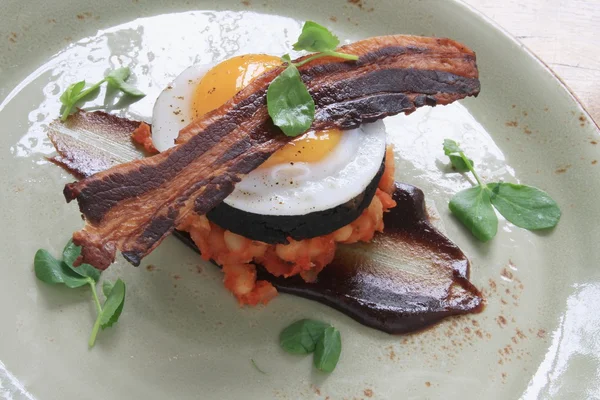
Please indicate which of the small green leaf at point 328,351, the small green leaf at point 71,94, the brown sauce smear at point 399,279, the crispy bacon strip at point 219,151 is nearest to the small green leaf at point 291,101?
the crispy bacon strip at point 219,151

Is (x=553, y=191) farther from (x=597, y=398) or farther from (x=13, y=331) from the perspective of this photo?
(x=13, y=331)

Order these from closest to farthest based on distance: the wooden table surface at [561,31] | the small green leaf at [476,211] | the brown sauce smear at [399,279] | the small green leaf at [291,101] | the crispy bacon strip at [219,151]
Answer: the crispy bacon strip at [219,151]
the small green leaf at [291,101]
the brown sauce smear at [399,279]
the small green leaf at [476,211]
the wooden table surface at [561,31]

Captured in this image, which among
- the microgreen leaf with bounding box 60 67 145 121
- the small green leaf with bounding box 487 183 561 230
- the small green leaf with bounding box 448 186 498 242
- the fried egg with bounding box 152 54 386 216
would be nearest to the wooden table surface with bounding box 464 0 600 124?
the small green leaf with bounding box 487 183 561 230

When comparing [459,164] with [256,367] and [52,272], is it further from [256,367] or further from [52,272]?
[52,272]

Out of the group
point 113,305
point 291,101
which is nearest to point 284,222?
point 291,101

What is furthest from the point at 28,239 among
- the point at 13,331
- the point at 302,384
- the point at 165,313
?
the point at 302,384

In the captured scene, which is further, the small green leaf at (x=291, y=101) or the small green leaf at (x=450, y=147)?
the small green leaf at (x=450, y=147)

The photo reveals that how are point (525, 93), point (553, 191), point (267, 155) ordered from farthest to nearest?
1. point (525, 93)
2. point (553, 191)
3. point (267, 155)

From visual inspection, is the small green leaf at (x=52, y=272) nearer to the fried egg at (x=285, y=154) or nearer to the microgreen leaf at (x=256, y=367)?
the fried egg at (x=285, y=154)
